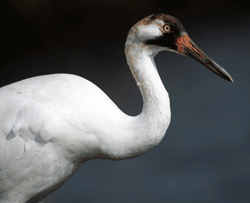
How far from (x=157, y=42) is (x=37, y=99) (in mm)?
751

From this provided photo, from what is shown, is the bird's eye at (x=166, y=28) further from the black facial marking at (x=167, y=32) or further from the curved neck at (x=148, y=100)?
the curved neck at (x=148, y=100)

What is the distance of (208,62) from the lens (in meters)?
2.02

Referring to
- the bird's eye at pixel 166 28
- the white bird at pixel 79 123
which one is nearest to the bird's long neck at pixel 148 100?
the white bird at pixel 79 123

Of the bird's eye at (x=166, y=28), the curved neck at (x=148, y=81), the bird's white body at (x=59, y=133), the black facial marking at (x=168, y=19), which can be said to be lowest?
the bird's white body at (x=59, y=133)

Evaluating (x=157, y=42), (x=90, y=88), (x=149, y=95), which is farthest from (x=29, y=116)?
(x=157, y=42)

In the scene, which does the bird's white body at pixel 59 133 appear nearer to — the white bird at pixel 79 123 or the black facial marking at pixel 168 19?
the white bird at pixel 79 123

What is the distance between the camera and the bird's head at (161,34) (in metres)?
1.94

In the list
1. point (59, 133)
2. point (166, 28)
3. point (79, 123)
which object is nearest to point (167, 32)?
point (166, 28)

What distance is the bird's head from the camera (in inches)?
76.3

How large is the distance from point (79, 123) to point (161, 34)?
2.16ft

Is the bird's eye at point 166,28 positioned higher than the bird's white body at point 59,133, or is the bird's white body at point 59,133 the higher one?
the bird's eye at point 166,28

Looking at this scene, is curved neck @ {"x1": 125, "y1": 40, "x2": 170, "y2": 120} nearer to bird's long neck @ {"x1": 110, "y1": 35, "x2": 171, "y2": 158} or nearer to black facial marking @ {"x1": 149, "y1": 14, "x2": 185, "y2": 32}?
bird's long neck @ {"x1": 110, "y1": 35, "x2": 171, "y2": 158}

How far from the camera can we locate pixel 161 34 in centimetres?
194

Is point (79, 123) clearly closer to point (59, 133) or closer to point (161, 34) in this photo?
point (59, 133)
